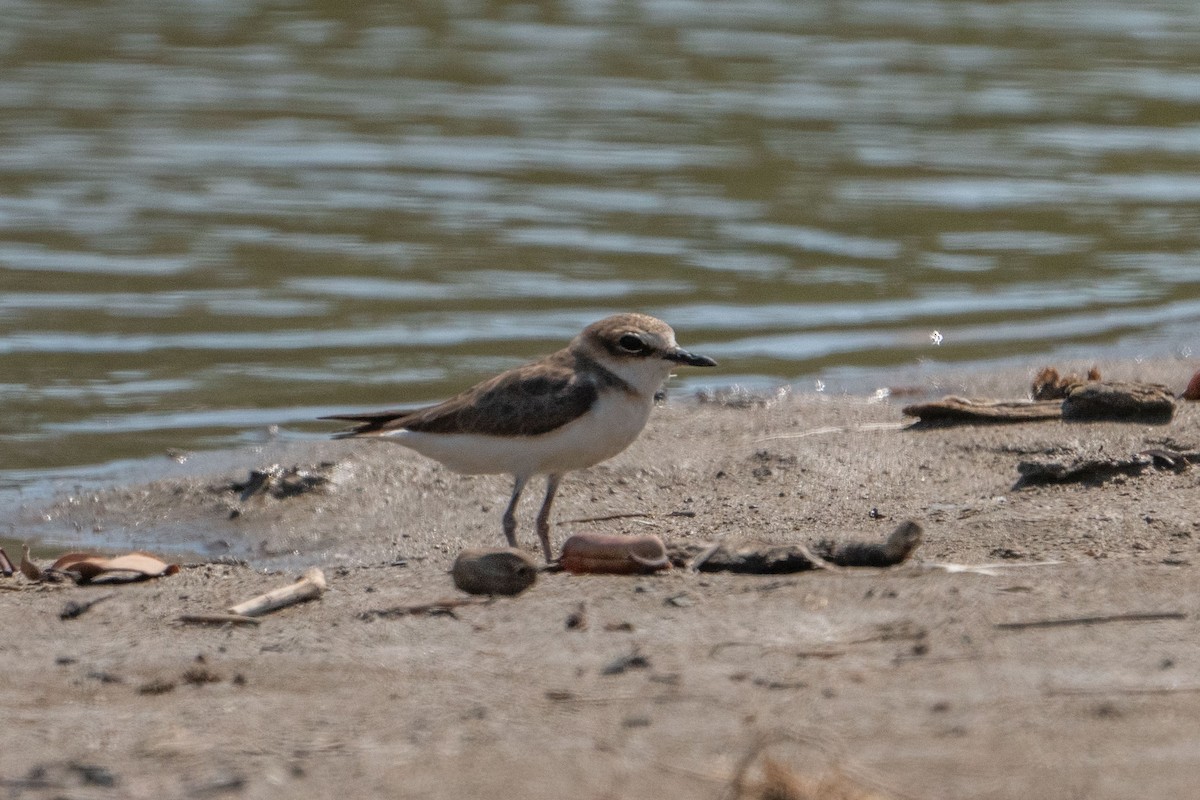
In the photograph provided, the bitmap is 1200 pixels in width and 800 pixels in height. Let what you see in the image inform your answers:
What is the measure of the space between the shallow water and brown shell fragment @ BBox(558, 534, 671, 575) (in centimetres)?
374

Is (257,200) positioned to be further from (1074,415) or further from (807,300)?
(1074,415)

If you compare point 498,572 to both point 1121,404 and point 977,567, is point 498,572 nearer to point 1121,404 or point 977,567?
point 977,567

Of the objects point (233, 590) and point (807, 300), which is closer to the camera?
point (233, 590)

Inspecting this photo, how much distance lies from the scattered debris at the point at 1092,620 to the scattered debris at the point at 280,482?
4087 mm

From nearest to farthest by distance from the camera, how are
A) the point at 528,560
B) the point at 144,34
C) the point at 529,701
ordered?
the point at 529,701 → the point at 528,560 → the point at 144,34

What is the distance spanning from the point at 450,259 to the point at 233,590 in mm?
6729

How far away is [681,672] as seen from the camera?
13.5ft

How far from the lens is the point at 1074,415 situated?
7.50 meters

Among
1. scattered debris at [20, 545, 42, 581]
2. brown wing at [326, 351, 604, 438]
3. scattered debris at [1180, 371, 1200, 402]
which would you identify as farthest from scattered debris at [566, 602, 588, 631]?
scattered debris at [1180, 371, 1200, 402]

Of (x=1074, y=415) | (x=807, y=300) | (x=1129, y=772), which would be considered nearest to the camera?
(x=1129, y=772)

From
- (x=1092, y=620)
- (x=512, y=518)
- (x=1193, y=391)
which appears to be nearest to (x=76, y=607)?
(x=512, y=518)

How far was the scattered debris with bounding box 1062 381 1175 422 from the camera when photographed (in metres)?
7.41

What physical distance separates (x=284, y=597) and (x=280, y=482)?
2587mm

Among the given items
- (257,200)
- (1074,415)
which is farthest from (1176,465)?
(257,200)
